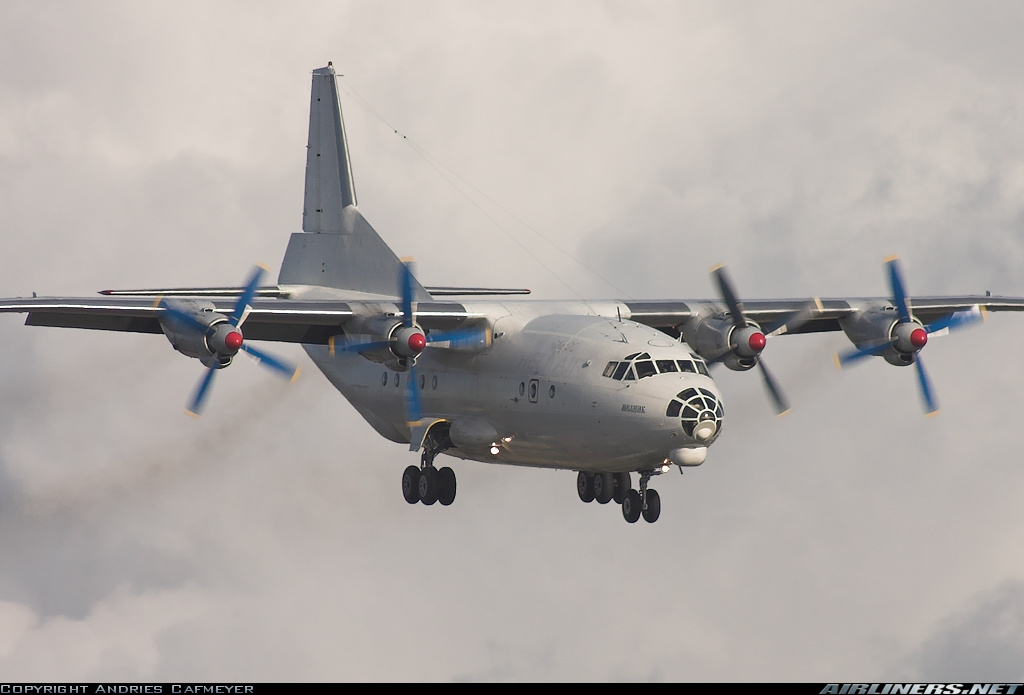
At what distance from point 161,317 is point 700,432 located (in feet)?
42.1

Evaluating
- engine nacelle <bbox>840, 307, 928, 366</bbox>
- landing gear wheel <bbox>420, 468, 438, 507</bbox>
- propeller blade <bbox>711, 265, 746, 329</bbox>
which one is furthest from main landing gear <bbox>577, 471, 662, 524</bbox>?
engine nacelle <bbox>840, 307, 928, 366</bbox>

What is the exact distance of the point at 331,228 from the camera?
4447cm

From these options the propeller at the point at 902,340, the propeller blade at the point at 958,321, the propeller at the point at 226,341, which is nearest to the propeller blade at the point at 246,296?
the propeller at the point at 226,341

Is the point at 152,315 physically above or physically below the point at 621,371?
above

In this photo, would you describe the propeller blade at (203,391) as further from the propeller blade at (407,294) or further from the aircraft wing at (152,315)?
the propeller blade at (407,294)

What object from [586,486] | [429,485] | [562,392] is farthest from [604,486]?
[562,392]

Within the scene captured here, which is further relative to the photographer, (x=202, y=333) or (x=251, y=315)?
(x=251, y=315)

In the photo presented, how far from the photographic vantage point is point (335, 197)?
147ft

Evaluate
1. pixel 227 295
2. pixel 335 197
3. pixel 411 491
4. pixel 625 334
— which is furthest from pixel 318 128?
pixel 625 334

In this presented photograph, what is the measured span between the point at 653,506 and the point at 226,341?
12.6 m

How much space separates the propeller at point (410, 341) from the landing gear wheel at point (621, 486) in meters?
5.91

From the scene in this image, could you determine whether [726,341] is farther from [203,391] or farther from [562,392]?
[203,391]

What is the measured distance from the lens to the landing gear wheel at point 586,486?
134ft

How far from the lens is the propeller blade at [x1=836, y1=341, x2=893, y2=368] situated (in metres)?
38.4
